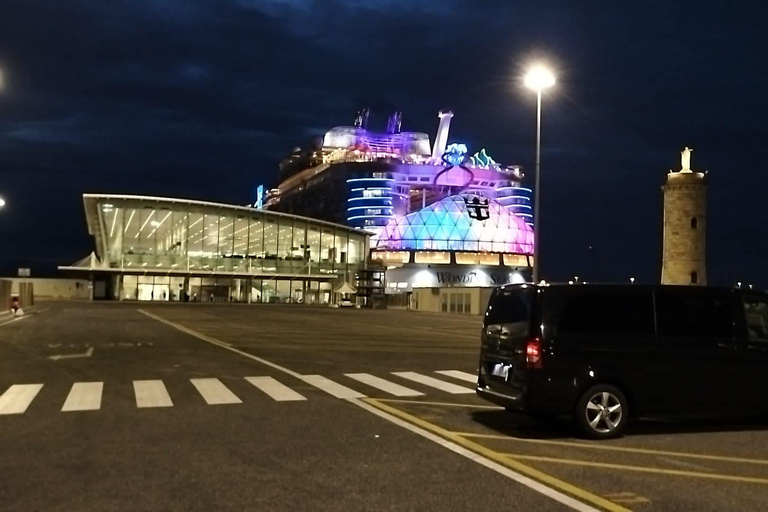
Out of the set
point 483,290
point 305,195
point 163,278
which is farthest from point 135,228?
point 305,195

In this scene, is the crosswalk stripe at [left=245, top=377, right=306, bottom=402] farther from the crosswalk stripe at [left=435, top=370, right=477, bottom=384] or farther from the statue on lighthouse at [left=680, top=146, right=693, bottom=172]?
the statue on lighthouse at [left=680, top=146, right=693, bottom=172]

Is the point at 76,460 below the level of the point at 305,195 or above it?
below

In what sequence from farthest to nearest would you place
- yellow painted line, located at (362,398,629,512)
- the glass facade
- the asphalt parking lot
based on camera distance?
the glass facade, the asphalt parking lot, yellow painted line, located at (362,398,629,512)

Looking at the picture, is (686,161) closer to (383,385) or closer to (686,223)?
(686,223)

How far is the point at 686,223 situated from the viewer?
66500 millimetres

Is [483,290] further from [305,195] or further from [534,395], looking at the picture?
[305,195]

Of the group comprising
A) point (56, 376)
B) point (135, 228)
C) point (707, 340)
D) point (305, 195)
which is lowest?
point (56, 376)

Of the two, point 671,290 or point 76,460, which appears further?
point 671,290

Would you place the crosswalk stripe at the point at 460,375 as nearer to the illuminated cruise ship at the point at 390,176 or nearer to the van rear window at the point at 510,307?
the van rear window at the point at 510,307

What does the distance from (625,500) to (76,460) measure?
518 centimetres

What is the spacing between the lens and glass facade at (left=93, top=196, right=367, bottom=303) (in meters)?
87.4

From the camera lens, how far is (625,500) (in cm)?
675

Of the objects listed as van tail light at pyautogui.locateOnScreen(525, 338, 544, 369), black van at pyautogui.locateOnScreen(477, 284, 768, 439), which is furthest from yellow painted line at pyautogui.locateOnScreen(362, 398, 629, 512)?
van tail light at pyautogui.locateOnScreen(525, 338, 544, 369)

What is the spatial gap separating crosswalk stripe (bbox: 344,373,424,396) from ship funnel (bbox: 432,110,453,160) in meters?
140
